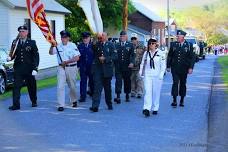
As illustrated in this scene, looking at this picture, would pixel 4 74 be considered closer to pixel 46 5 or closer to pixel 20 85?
pixel 20 85

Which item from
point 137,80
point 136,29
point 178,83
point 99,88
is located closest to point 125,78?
point 137,80

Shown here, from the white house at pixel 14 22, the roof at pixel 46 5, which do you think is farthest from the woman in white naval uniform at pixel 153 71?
the roof at pixel 46 5

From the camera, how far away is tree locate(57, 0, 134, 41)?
1756 inches

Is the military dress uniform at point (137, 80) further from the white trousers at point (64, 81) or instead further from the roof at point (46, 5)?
the roof at point (46, 5)

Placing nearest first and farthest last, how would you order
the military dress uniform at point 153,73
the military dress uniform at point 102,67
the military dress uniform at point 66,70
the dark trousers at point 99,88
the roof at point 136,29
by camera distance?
the military dress uniform at point 153,73, the dark trousers at point 99,88, the military dress uniform at point 102,67, the military dress uniform at point 66,70, the roof at point 136,29

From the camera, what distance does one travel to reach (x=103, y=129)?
1032 cm

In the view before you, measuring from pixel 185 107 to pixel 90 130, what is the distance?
418 centimetres

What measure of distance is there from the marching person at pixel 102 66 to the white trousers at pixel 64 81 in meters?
0.70

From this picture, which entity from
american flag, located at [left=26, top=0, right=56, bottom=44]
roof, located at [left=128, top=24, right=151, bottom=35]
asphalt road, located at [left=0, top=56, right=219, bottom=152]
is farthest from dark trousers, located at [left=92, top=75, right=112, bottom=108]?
roof, located at [left=128, top=24, right=151, bottom=35]

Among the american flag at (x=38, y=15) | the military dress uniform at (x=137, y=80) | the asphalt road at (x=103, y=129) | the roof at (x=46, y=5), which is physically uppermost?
the roof at (x=46, y=5)

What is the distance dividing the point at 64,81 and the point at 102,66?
106 centimetres

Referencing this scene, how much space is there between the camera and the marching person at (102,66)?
41.4ft

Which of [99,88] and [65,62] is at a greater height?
[65,62]

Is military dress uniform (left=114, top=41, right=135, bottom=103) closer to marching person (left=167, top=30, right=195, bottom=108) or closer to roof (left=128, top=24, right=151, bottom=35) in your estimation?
marching person (left=167, top=30, right=195, bottom=108)
